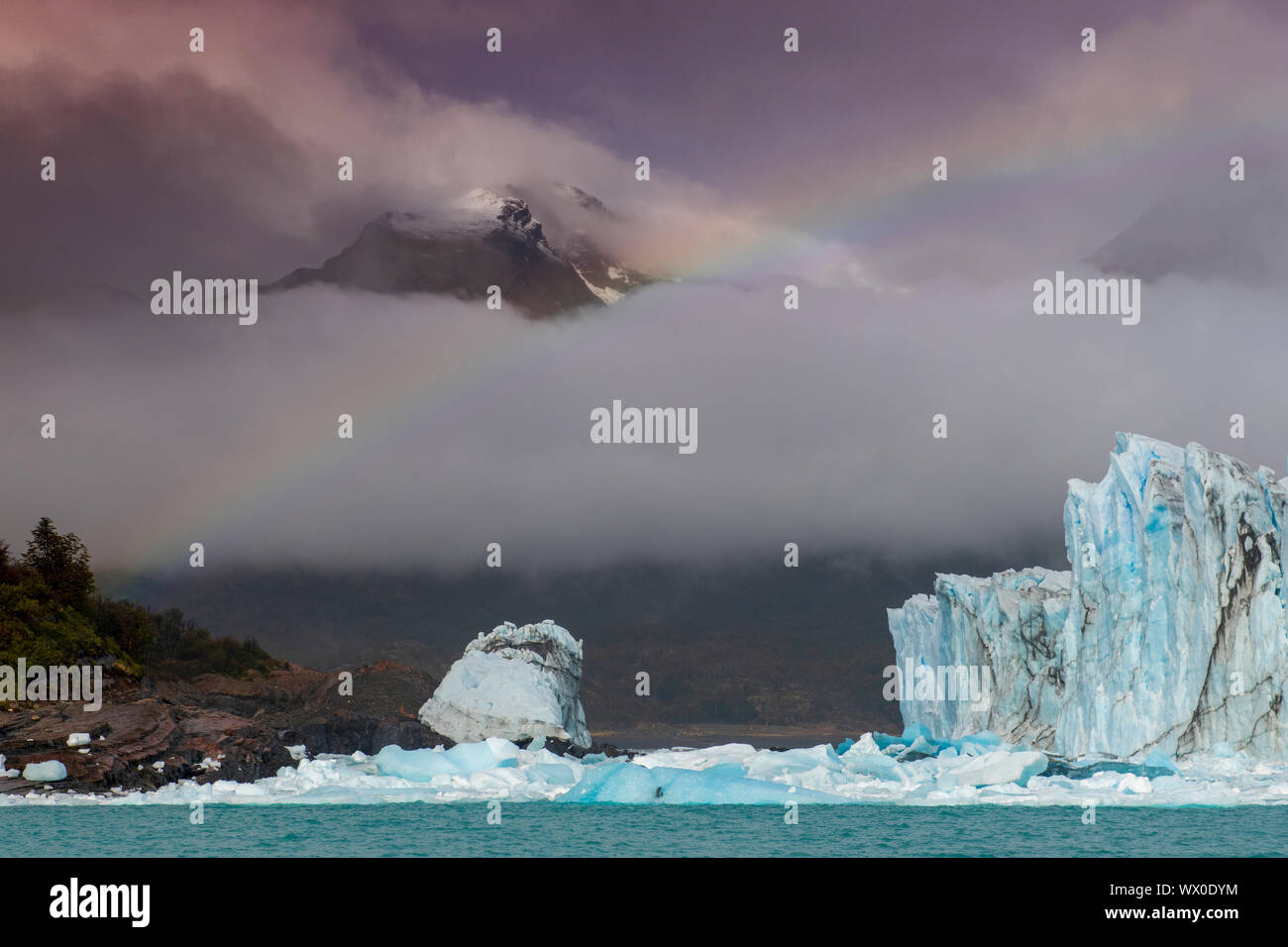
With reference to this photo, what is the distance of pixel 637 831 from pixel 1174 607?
2408 centimetres

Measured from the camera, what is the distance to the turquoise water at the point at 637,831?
Answer: 1264 inches

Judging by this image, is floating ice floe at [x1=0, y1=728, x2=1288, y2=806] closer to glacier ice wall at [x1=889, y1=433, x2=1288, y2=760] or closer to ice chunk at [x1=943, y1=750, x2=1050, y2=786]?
ice chunk at [x1=943, y1=750, x2=1050, y2=786]

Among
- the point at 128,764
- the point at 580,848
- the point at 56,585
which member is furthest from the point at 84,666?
the point at 580,848

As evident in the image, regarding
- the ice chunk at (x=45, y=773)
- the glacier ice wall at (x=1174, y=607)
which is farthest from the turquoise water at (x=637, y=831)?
the glacier ice wall at (x=1174, y=607)

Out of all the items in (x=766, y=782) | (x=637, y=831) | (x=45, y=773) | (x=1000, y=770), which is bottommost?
(x=637, y=831)

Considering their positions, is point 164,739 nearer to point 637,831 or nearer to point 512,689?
point 512,689

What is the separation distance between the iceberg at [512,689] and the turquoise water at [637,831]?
17531mm

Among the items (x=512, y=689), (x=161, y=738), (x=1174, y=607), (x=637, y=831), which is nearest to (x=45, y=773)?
(x=161, y=738)

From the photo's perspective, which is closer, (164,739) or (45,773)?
(45,773)

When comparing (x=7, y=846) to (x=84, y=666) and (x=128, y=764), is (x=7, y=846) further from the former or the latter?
(x=84, y=666)

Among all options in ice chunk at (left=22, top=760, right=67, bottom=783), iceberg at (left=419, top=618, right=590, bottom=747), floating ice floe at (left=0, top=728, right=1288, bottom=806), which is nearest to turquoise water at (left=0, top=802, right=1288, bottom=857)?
floating ice floe at (left=0, top=728, right=1288, bottom=806)

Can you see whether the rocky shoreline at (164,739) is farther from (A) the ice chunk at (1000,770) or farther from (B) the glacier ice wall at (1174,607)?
(B) the glacier ice wall at (1174,607)

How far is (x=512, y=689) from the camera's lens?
6419cm

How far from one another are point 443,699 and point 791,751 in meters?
22.3
